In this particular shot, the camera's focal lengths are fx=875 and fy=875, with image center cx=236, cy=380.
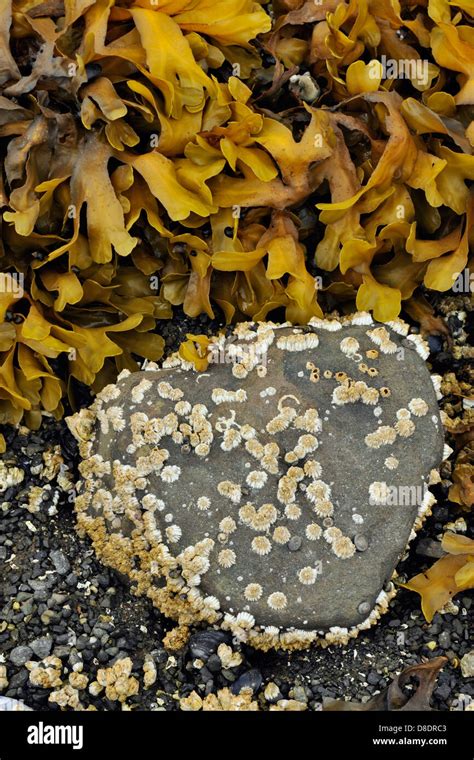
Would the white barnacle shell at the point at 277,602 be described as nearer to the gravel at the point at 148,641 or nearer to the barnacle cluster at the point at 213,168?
the gravel at the point at 148,641

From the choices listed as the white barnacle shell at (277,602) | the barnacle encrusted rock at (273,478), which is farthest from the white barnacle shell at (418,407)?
the white barnacle shell at (277,602)

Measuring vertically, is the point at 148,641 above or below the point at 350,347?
below

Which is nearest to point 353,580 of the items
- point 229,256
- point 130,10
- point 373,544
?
point 373,544

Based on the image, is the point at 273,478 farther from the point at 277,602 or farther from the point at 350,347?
the point at 350,347

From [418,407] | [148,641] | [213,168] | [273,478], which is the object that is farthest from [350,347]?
[148,641]

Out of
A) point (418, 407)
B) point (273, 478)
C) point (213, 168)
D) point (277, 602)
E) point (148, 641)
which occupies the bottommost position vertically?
point (148, 641)

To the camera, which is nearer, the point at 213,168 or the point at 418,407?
the point at 418,407

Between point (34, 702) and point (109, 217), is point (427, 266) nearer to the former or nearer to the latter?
point (109, 217)
